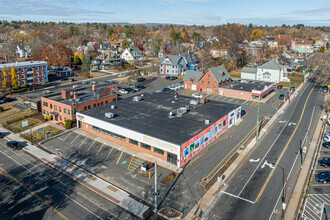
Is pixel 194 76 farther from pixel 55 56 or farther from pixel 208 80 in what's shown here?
pixel 55 56

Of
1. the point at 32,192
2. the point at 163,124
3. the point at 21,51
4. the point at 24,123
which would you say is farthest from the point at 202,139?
the point at 21,51

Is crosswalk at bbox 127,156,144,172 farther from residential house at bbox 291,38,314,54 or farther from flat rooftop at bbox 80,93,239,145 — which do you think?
residential house at bbox 291,38,314,54

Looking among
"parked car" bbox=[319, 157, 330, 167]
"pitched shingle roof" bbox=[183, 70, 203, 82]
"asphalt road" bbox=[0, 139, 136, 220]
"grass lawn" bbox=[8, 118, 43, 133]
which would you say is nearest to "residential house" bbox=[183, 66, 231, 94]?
"pitched shingle roof" bbox=[183, 70, 203, 82]

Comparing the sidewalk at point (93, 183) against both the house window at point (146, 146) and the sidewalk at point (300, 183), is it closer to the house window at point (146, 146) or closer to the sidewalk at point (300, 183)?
the house window at point (146, 146)

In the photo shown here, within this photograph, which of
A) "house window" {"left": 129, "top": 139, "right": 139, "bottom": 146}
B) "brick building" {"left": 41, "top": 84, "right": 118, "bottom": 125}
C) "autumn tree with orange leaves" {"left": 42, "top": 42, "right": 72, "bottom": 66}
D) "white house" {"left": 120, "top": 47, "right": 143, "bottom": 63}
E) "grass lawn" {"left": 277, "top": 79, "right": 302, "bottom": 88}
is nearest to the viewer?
"house window" {"left": 129, "top": 139, "right": 139, "bottom": 146}

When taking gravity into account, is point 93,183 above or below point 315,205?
above

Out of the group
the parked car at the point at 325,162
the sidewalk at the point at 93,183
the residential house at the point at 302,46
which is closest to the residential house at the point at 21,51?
the sidewalk at the point at 93,183

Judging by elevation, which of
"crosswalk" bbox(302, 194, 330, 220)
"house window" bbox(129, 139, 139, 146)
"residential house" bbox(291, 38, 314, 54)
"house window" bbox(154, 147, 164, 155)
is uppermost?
"residential house" bbox(291, 38, 314, 54)
